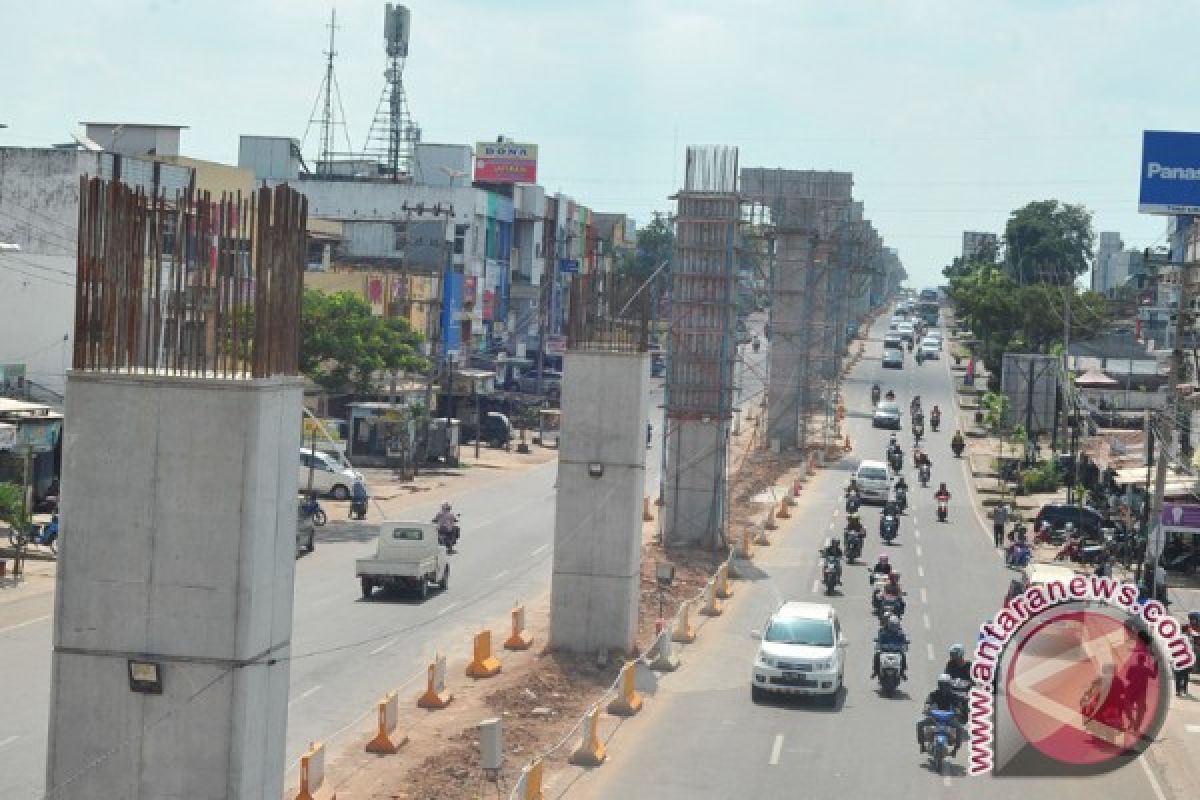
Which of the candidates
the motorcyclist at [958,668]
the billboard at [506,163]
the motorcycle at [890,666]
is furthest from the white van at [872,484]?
the billboard at [506,163]

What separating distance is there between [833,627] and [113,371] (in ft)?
53.7

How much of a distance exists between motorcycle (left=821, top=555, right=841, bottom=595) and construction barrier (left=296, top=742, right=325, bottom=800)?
2187cm

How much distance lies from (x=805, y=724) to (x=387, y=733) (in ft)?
22.6

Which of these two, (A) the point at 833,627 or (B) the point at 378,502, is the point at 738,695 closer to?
(A) the point at 833,627

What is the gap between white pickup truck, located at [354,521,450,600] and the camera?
37625 mm

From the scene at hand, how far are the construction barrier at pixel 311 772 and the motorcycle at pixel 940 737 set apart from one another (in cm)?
859

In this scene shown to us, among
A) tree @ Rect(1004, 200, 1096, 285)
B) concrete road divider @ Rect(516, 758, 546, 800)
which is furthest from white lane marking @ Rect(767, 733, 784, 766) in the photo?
tree @ Rect(1004, 200, 1096, 285)

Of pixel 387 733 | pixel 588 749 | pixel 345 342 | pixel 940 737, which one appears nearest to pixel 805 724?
pixel 940 737

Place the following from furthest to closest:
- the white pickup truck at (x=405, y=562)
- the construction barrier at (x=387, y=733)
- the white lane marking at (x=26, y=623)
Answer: the white pickup truck at (x=405, y=562), the white lane marking at (x=26, y=623), the construction barrier at (x=387, y=733)

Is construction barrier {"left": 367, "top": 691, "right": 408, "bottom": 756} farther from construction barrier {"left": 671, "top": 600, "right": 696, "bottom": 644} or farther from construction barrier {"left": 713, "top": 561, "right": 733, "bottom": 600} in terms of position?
construction barrier {"left": 713, "top": 561, "right": 733, "bottom": 600}

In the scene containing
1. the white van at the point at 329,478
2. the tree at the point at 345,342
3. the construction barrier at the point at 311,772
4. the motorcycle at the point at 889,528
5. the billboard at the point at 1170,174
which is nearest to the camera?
the construction barrier at the point at 311,772

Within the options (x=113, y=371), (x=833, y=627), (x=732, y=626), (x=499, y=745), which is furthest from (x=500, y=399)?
(x=113, y=371)

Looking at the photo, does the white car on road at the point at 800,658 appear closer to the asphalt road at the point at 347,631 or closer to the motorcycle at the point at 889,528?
the asphalt road at the point at 347,631

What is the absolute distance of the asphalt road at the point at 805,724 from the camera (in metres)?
23.7
